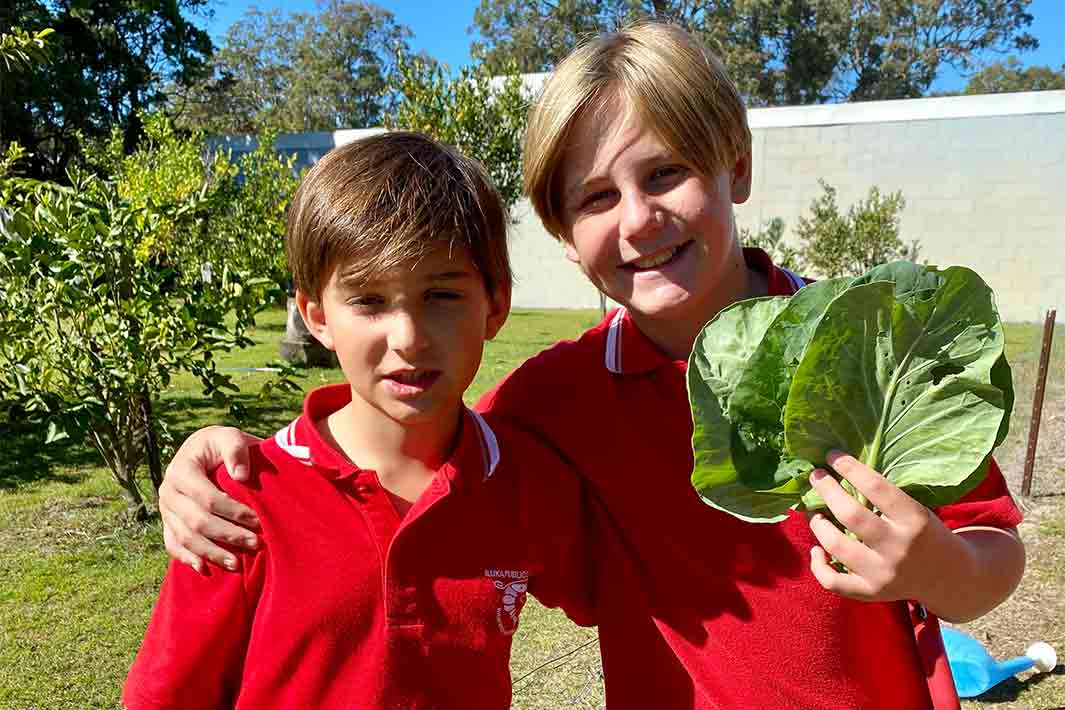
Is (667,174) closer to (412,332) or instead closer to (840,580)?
(412,332)

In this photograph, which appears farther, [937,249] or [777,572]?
[937,249]

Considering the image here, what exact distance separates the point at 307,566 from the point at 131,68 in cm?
3023

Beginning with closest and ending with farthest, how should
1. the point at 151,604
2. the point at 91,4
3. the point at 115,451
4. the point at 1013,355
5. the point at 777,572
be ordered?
the point at 777,572 → the point at 151,604 → the point at 115,451 → the point at 1013,355 → the point at 91,4

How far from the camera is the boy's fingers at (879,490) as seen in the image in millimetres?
1191

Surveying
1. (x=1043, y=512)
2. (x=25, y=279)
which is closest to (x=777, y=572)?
(x=25, y=279)

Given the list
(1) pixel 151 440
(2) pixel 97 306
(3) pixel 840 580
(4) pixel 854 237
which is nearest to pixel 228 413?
(1) pixel 151 440

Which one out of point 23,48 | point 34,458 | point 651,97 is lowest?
point 34,458

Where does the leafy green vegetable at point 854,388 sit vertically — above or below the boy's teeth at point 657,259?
below

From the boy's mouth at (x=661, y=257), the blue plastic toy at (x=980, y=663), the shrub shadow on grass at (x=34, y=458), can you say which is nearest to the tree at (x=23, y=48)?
the shrub shadow on grass at (x=34, y=458)

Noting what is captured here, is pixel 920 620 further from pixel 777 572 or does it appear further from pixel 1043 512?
pixel 1043 512

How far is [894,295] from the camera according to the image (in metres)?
1.21

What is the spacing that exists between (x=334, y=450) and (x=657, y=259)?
0.75m

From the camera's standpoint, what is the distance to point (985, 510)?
155cm

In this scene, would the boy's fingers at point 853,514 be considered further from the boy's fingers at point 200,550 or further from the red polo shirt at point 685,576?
the boy's fingers at point 200,550
